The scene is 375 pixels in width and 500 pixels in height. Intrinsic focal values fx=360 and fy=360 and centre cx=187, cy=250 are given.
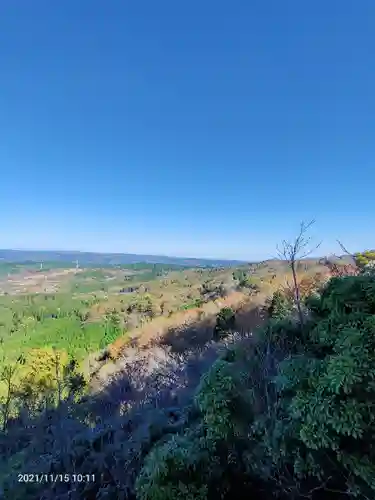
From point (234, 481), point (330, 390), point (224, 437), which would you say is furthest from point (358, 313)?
point (234, 481)

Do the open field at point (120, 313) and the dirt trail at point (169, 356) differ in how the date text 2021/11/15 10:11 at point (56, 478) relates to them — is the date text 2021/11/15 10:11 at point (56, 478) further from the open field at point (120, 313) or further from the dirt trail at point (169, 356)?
the open field at point (120, 313)

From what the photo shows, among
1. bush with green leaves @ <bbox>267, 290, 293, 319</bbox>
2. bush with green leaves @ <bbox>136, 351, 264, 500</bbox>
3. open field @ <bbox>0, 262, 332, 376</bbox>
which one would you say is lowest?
open field @ <bbox>0, 262, 332, 376</bbox>

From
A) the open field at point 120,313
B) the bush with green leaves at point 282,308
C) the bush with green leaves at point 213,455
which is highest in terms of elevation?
the bush with green leaves at point 282,308

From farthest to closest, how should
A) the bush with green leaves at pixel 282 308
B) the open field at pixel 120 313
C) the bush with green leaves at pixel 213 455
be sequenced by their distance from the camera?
the open field at pixel 120 313
the bush with green leaves at pixel 282 308
the bush with green leaves at pixel 213 455

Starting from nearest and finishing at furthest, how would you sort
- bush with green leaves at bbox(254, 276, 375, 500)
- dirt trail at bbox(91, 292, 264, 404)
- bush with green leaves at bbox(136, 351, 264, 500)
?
bush with green leaves at bbox(254, 276, 375, 500), bush with green leaves at bbox(136, 351, 264, 500), dirt trail at bbox(91, 292, 264, 404)

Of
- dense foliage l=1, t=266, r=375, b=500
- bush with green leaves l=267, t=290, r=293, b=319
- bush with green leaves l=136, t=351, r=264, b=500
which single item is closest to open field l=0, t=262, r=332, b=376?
bush with green leaves l=267, t=290, r=293, b=319

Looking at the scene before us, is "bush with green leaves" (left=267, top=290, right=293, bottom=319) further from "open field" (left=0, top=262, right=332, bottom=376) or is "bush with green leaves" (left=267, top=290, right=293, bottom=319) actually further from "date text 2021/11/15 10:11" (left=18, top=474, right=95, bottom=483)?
"open field" (left=0, top=262, right=332, bottom=376)

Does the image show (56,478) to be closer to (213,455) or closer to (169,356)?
(213,455)

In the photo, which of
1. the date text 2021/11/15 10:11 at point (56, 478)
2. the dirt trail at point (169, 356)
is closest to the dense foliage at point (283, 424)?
the date text 2021/11/15 10:11 at point (56, 478)

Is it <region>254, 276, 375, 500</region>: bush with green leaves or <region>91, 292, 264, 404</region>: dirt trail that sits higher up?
<region>254, 276, 375, 500</region>: bush with green leaves

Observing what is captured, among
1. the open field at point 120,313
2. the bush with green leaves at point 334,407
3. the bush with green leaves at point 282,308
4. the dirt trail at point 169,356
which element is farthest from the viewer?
the open field at point 120,313

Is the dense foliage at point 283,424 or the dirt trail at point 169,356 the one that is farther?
the dirt trail at point 169,356

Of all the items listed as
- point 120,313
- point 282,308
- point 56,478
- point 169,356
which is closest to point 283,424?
point 282,308
